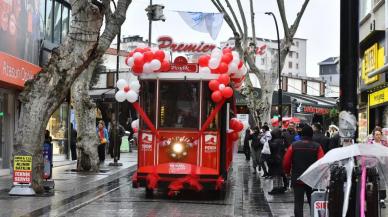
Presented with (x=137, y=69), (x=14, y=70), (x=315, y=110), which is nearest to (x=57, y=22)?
(x=14, y=70)

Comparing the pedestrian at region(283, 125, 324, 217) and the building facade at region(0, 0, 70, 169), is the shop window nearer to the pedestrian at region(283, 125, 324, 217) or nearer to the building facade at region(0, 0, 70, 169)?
the building facade at region(0, 0, 70, 169)

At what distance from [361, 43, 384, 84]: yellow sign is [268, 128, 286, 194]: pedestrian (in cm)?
777

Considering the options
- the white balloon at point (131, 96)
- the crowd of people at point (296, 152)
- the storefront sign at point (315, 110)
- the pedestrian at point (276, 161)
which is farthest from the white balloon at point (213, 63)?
the storefront sign at point (315, 110)

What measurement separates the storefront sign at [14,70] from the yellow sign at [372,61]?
40.2ft

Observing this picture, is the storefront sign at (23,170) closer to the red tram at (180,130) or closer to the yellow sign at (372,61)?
the red tram at (180,130)

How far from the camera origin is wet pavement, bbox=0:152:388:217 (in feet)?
37.6

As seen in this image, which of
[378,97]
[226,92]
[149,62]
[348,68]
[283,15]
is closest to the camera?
[348,68]

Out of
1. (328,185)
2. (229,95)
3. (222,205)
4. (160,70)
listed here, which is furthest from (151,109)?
(328,185)

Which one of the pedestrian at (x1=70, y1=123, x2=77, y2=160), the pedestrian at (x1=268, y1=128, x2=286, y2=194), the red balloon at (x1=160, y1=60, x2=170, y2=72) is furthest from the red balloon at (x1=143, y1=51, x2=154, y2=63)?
the pedestrian at (x1=70, y1=123, x2=77, y2=160)

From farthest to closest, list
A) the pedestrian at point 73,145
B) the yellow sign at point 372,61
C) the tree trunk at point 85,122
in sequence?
the pedestrian at point 73,145 → the yellow sign at point 372,61 → the tree trunk at point 85,122

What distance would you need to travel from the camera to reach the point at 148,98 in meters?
13.4

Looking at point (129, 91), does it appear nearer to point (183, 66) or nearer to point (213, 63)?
point (183, 66)

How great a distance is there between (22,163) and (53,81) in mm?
1958

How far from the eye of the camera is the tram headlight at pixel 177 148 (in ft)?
43.6
